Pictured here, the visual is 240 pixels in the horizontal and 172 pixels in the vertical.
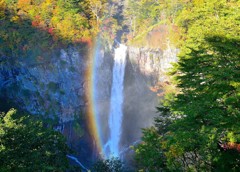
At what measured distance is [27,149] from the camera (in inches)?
554

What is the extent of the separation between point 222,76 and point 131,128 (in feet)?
88.7

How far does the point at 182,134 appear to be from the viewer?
1007 centimetres

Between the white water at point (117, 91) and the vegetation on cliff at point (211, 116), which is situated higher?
the vegetation on cliff at point (211, 116)

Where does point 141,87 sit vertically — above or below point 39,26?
below

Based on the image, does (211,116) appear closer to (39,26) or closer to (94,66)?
(94,66)

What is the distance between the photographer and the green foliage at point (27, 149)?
41.6 feet

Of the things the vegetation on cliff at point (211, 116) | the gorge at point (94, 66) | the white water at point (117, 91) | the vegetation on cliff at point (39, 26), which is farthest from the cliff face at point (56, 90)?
the vegetation on cliff at point (211, 116)

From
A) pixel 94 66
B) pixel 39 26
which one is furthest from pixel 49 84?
pixel 39 26

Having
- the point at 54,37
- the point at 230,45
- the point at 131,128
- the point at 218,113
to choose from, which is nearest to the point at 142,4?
the point at 54,37

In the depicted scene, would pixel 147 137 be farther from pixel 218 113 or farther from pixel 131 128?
pixel 131 128

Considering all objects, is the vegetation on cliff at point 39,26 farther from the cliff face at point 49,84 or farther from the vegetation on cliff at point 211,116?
the vegetation on cliff at point 211,116

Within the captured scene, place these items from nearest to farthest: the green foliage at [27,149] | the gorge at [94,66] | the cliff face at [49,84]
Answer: the green foliage at [27,149]
the gorge at [94,66]
the cliff face at [49,84]

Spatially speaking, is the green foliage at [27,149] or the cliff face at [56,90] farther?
the cliff face at [56,90]

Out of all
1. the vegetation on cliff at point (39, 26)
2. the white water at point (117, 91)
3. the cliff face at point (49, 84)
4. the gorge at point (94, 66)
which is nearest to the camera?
the gorge at point (94, 66)
